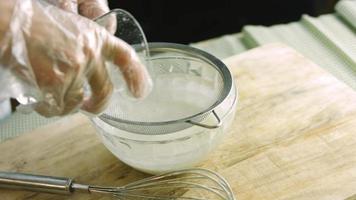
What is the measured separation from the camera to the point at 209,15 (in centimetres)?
139

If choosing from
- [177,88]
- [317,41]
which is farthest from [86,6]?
Answer: [317,41]

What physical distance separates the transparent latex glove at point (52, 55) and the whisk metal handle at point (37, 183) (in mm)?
148

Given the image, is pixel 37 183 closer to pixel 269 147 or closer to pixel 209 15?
pixel 269 147

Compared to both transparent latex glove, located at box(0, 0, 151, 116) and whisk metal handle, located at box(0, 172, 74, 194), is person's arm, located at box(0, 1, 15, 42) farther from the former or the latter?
whisk metal handle, located at box(0, 172, 74, 194)

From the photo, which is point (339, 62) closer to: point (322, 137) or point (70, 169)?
point (322, 137)

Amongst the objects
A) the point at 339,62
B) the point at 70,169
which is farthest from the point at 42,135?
the point at 339,62

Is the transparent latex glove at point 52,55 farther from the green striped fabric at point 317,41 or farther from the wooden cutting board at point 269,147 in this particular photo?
the green striped fabric at point 317,41

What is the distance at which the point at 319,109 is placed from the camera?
0.70 meters

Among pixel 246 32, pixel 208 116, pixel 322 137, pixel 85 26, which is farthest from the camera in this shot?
pixel 246 32

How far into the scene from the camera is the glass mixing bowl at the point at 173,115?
545 millimetres

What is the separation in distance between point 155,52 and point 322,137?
10.1 inches

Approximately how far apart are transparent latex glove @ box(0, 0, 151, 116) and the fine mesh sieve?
12 cm

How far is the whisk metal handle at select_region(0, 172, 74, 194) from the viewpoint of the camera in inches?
23.0

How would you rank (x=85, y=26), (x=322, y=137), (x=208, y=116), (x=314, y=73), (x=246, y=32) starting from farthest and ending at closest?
(x=246, y=32)
(x=314, y=73)
(x=322, y=137)
(x=208, y=116)
(x=85, y=26)
